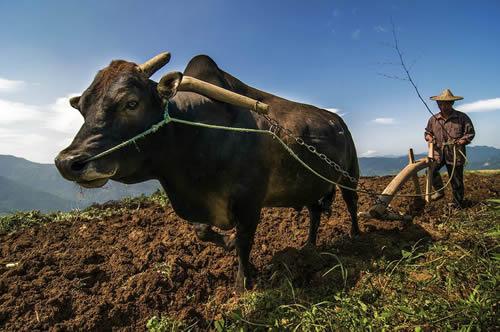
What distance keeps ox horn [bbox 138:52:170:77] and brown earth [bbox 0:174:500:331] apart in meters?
2.21

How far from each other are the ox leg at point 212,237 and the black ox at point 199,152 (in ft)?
0.04

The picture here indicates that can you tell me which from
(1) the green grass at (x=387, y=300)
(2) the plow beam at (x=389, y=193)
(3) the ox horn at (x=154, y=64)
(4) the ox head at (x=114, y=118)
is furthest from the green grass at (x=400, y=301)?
(3) the ox horn at (x=154, y=64)

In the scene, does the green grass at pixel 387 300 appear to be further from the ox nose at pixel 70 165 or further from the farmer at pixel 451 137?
the farmer at pixel 451 137

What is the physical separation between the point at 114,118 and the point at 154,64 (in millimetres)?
795

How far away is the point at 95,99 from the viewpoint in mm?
3281

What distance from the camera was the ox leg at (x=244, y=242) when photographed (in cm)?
396

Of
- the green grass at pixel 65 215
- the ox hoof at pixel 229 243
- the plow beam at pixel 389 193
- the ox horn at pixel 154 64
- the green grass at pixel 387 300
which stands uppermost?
the ox horn at pixel 154 64

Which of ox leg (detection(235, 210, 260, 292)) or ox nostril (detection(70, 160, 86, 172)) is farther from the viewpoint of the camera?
ox leg (detection(235, 210, 260, 292))

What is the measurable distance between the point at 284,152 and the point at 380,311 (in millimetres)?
1932

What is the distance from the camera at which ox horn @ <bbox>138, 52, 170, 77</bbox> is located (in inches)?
144

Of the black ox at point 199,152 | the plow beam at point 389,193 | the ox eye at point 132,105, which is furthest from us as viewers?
the plow beam at point 389,193

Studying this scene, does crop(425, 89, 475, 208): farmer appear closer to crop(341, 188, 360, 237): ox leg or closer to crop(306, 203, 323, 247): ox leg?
crop(341, 188, 360, 237): ox leg

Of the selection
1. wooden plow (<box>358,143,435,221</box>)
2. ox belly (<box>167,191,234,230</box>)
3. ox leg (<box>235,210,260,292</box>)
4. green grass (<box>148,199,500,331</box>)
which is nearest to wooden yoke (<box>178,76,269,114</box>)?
ox belly (<box>167,191,234,230</box>)

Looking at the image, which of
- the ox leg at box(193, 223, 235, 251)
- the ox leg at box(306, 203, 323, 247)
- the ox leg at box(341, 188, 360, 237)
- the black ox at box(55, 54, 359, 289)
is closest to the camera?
the black ox at box(55, 54, 359, 289)
